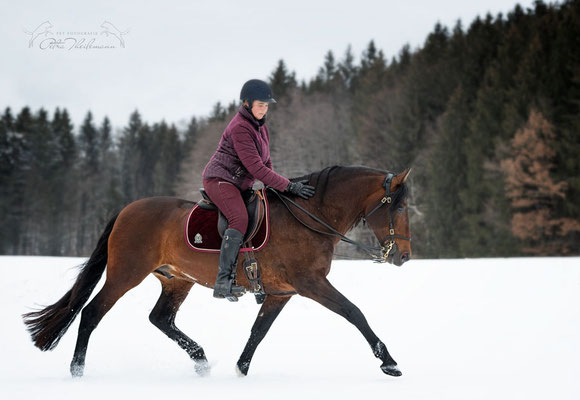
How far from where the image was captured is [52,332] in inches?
243

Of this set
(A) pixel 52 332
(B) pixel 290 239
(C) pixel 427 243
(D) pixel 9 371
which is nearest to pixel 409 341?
(B) pixel 290 239

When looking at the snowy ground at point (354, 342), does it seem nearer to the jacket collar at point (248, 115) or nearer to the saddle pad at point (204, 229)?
the saddle pad at point (204, 229)

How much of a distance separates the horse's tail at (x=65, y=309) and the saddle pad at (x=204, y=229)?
3.85 feet

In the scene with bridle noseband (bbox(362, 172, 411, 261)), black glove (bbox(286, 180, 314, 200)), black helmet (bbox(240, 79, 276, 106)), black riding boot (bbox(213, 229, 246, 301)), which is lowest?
black riding boot (bbox(213, 229, 246, 301))

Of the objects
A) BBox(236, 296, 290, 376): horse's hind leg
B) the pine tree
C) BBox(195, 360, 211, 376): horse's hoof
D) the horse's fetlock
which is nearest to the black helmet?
BBox(236, 296, 290, 376): horse's hind leg

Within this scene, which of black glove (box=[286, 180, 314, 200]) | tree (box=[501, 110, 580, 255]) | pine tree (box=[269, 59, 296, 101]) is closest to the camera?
black glove (box=[286, 180, 314, 200])

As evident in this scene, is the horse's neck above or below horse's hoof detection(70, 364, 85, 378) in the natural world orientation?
above

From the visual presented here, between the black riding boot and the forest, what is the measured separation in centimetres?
1304

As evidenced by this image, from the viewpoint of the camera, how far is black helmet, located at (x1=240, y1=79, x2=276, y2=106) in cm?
566

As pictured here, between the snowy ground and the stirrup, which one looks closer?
the snowy ground

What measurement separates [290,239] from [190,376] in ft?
6.12

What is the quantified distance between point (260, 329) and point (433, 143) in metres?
35.7

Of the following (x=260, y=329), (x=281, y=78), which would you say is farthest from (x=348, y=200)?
(x=281, y=78)

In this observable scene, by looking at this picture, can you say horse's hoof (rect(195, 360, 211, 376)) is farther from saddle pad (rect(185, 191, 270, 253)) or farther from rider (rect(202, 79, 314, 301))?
saddle pad (rect(185, 191, 270, 253))
